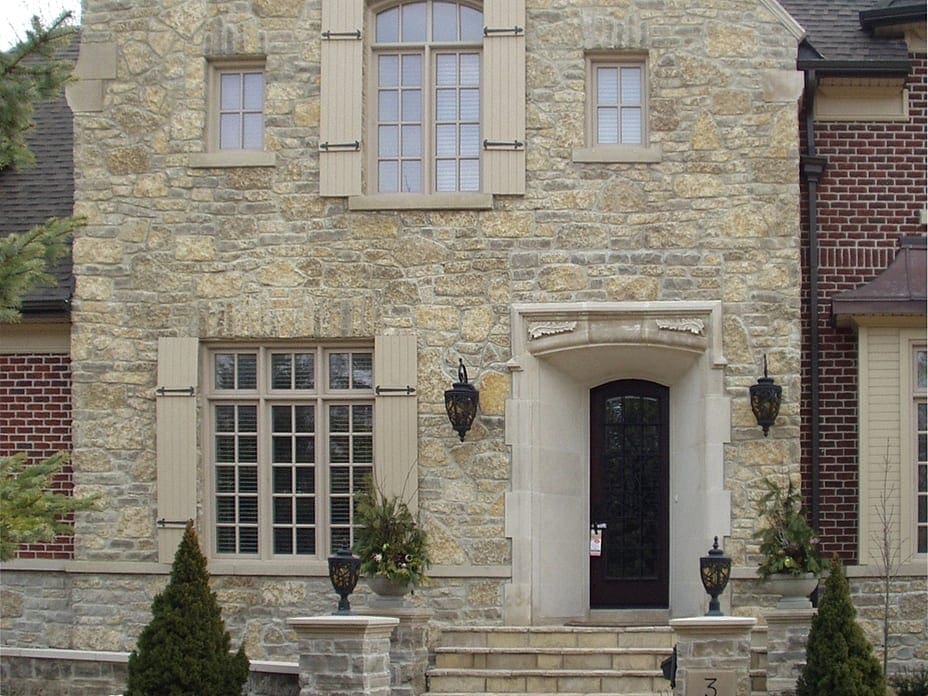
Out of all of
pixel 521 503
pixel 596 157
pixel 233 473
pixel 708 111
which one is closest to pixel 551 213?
pixel 596 157

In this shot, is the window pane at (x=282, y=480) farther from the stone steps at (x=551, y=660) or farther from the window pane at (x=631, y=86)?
the window pane at (x=631, y=86)

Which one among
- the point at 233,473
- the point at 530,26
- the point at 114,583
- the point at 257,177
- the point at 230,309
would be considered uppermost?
the point at 530,26

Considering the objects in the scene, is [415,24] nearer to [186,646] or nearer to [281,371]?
[281,371]

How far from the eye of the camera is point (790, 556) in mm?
13617

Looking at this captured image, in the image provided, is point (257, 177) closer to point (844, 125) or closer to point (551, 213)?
point (551, 213)

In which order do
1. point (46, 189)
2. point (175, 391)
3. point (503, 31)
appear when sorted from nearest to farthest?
point (503, 31) → point (175, 391) → point (46, 189)

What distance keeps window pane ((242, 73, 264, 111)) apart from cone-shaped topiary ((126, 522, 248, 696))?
414 centimetres

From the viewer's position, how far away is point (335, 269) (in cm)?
1480

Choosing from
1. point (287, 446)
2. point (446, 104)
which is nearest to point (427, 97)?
point (446, 104)

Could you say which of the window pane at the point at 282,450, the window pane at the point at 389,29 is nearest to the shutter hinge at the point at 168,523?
the window pane at the point at 282,450

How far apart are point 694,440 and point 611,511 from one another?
1.12 metres

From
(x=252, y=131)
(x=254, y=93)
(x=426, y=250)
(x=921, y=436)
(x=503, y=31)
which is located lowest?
(x=921, y=436)

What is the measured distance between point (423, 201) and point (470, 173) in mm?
521

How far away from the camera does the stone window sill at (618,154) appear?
1464cm
